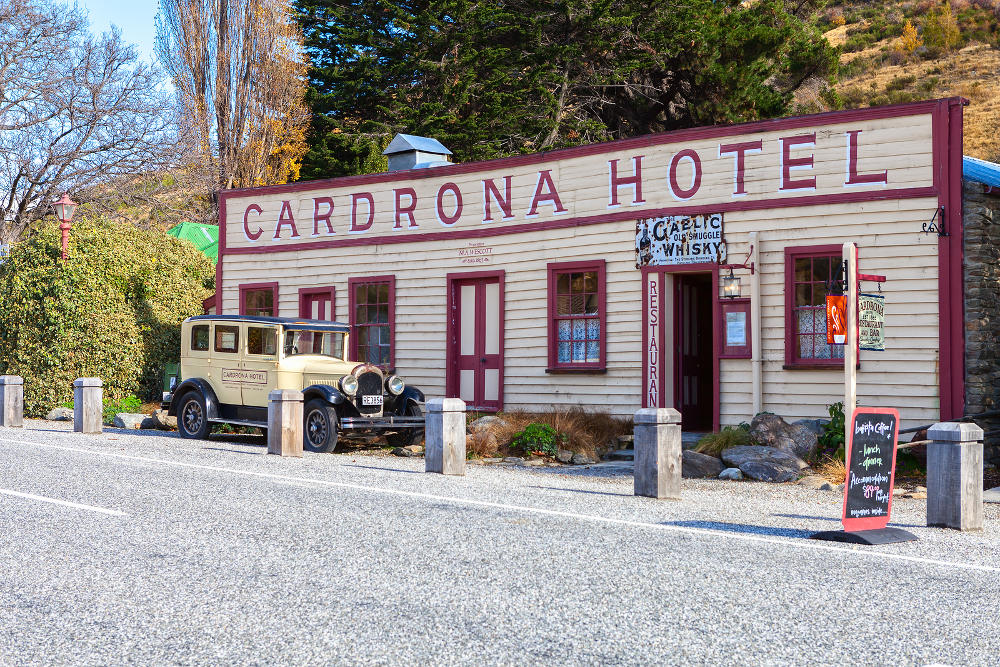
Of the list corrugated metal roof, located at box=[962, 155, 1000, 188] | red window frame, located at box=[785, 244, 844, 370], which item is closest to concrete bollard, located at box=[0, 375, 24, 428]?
red window frame, located at box=[785, 244, 844, 370]

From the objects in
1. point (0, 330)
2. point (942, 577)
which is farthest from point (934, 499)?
point (0, 330)

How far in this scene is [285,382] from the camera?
15273 millimetres

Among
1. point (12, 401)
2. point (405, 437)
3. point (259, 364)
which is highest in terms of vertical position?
point (259, 364)

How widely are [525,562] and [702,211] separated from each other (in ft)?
32.0

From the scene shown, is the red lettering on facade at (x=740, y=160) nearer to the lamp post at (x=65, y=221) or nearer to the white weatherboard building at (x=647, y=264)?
the white weatherboard building at (x=647, y=264)

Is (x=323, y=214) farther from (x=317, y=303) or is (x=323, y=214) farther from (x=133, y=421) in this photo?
(x=133, y=421)

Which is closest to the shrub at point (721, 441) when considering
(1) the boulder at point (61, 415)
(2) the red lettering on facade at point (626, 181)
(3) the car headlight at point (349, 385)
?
(2) the red lettering on facade at point (626, 181)

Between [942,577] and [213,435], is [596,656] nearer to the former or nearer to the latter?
[942,577]

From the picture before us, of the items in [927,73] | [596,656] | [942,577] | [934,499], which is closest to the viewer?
[596,656]

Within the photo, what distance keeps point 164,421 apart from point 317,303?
3.62 metres

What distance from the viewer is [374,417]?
1480 cm

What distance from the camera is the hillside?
56.4 meters

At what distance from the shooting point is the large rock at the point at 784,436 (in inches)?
520

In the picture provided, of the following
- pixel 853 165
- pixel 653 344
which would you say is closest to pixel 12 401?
pixel 653 344
